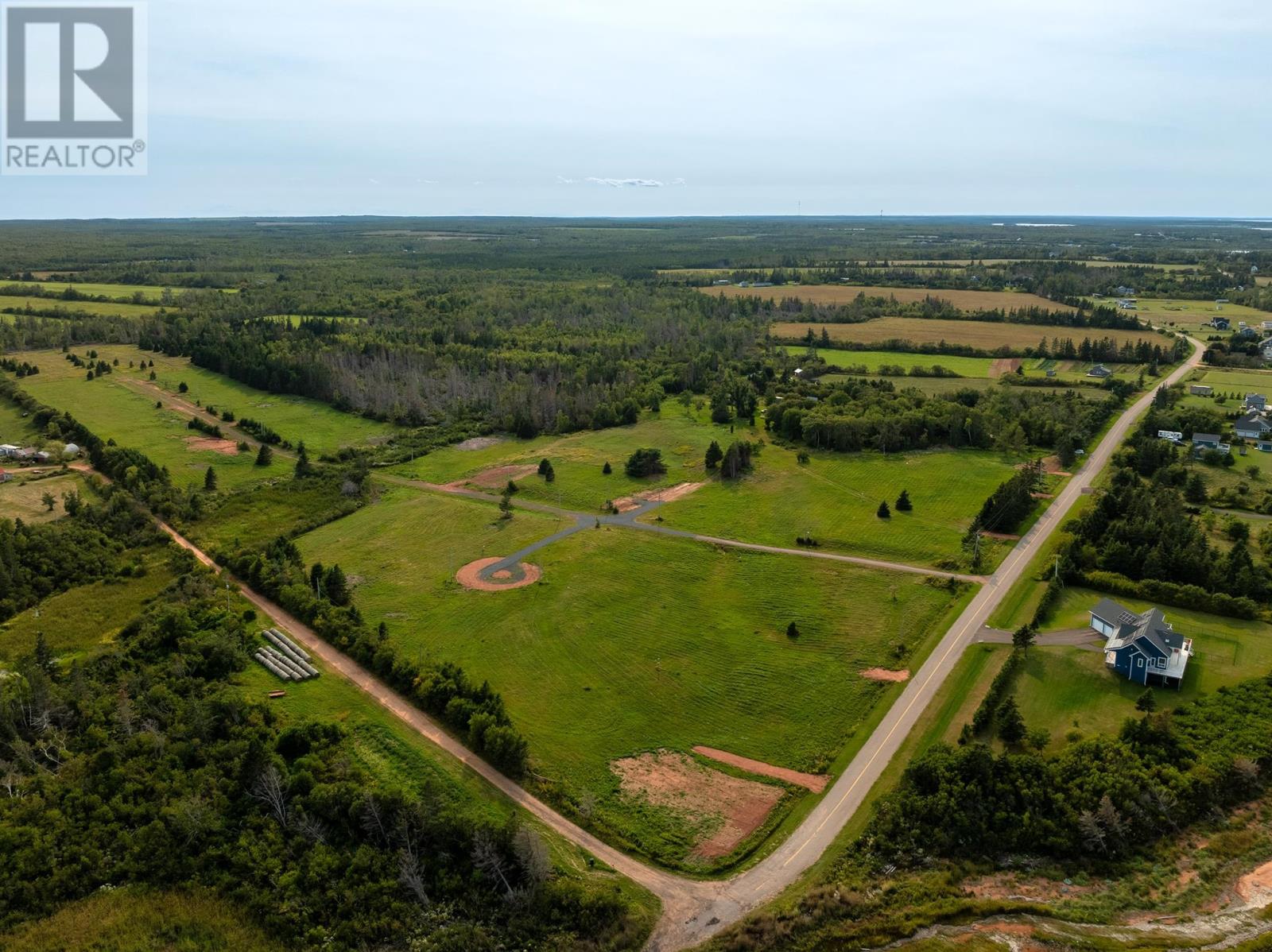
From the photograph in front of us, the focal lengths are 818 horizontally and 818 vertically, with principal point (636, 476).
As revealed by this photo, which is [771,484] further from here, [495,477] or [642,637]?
[642,637]

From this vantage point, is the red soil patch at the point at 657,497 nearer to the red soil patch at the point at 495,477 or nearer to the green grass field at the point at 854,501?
the green grass field at the point at 854,501

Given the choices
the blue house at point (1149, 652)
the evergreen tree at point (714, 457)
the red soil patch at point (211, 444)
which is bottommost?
the blue house at point (1149, 652)

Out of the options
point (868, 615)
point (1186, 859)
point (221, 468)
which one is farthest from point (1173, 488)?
point (221, 468)

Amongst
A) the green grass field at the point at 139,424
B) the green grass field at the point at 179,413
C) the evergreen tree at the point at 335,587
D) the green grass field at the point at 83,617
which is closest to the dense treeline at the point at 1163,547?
the evergreen tree at the point at 335,587

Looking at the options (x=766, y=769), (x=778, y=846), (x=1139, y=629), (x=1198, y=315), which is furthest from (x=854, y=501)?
(x=1198, y=315)

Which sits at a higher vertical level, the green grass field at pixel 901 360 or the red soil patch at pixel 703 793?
the green grass field at pixel 901 360
